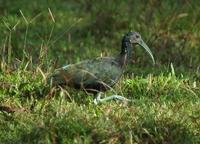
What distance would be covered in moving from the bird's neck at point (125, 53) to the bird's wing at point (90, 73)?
6.1 inches

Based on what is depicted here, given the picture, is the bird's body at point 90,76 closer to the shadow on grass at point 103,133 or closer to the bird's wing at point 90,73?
the bird's wing at point 90,73

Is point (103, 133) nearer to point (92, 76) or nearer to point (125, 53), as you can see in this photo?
point (92, 76)

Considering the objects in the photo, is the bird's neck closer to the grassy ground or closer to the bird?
the bird

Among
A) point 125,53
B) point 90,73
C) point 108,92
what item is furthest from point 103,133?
point 125,53

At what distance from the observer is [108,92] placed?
9.85 meters

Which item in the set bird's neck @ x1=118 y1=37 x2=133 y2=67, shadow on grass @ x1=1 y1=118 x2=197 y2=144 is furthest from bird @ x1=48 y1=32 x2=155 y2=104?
shadow on grass @ x1=1 y1=118 x2=197 y2=144

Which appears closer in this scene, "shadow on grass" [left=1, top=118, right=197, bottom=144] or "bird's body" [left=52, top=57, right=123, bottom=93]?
"shadow on grass" [left=1, top=118, right=197, bottom=144]

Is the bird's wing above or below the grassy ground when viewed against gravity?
above

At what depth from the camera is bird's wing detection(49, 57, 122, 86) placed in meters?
9.34

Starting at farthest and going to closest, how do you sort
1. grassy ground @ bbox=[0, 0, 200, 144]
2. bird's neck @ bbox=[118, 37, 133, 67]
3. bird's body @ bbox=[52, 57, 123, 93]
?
bird's neck @ bbox=[118, 37, 133, 67] < bird's body @ bbox=[52, 57, 123, 93] < grassy ground @ bbox=[0, 0, 200, 144]

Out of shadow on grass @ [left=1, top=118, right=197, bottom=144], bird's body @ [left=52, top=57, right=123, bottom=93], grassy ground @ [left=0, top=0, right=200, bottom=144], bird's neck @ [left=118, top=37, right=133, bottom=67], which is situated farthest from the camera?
bird's neck @ [left=118, top=37, right=133, bottom=67]

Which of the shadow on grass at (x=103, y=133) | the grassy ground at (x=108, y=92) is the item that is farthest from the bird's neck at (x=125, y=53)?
the shadow on grass at (x=103, y=133)

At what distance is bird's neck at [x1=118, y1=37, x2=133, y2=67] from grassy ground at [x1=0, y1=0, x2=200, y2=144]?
0.31 metres

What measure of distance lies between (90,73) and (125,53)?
0.82m
